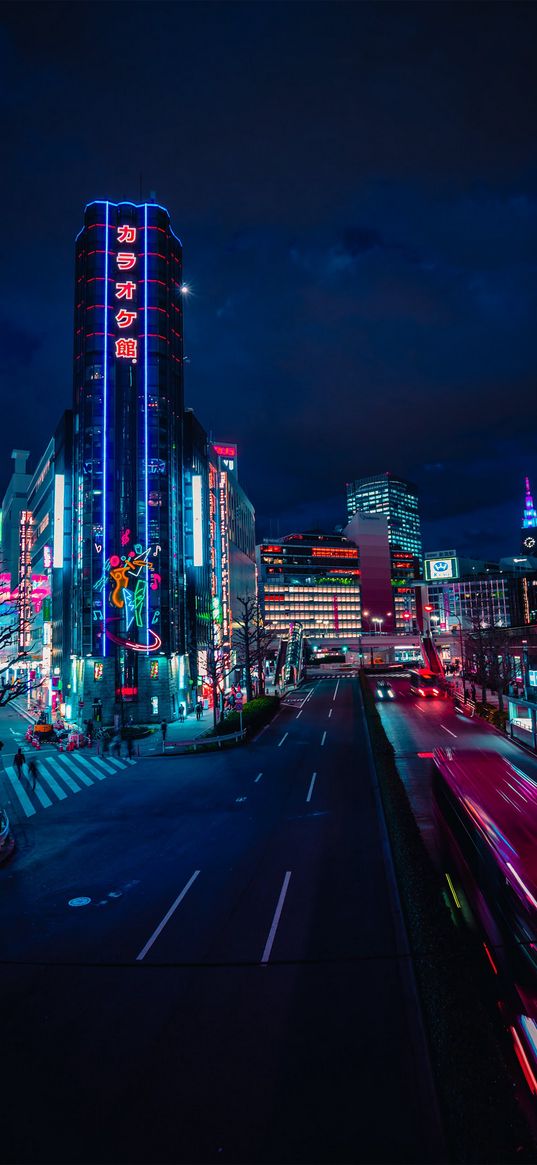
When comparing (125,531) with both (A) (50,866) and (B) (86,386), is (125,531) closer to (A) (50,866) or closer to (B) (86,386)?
(B) (86,386)

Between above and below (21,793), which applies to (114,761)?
below

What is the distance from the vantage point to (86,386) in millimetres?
59281

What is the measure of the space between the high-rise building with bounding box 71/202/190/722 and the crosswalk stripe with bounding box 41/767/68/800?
2232 cm

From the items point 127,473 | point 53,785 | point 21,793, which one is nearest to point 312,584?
point 127,473

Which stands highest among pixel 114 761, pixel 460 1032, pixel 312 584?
pixel 312 584

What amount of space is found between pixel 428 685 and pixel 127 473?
1641 inches

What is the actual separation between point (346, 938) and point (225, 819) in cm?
1011

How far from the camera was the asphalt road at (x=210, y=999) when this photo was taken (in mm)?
7145

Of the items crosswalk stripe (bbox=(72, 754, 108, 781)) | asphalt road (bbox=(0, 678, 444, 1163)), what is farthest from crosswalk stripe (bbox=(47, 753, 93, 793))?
asphalt road (bbox=(0, 678, 444, 1163))

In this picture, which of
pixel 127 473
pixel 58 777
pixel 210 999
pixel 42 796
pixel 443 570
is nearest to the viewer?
pixel 210 999

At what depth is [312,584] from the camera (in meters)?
177

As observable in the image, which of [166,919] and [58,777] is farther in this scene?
[58,777]

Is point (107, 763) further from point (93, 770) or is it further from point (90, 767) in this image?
point (93, 770)

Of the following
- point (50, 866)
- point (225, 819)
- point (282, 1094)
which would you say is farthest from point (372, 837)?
point (282, 1094)
